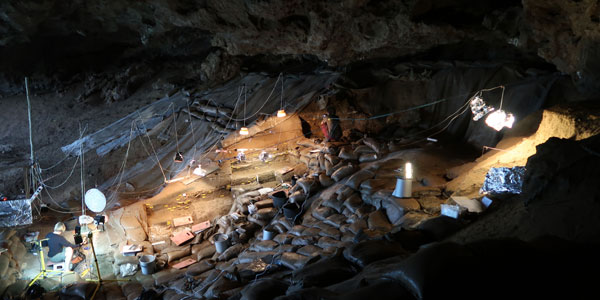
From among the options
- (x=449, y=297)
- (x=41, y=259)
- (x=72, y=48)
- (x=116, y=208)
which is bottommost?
(x=41, y=259)

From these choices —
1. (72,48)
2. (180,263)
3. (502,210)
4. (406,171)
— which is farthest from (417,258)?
(72,48)

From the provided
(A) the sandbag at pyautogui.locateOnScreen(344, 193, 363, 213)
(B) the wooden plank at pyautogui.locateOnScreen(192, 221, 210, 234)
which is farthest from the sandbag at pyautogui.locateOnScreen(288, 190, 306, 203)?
(B) the wooden plank at pyautogui.locateOnScreen(192, 221, 210, 234)

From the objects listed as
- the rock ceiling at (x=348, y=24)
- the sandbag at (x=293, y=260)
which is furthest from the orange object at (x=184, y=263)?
the rock ceiling at (x=348, y=24)

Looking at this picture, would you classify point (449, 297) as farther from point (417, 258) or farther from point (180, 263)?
point (180, 263)

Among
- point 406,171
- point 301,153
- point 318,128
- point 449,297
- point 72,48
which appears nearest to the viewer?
point 449,297

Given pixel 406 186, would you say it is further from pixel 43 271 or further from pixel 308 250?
pixel 43 271

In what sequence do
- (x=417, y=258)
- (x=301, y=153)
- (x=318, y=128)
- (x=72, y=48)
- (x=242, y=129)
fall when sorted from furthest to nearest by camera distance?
(x=72, y=48)
(x=318, y=128)
(x=301, y=153)
(x=242, y=129)
(x=417, y=258)

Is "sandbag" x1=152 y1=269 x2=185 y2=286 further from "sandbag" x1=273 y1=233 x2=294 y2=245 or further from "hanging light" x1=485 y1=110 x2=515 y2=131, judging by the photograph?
"hanging light" x1=485 y1=110 x2=515 y2=131

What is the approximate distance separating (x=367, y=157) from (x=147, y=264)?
5503 mm

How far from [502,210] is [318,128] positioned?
6.65 metres

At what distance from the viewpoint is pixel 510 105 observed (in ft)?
26.8

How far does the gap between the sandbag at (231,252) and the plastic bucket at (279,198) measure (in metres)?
1.28

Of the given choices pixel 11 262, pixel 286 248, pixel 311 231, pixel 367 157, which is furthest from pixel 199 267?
pixel 367 157

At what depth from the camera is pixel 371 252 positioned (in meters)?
3.98
